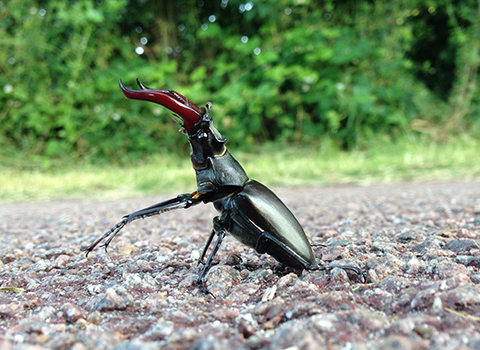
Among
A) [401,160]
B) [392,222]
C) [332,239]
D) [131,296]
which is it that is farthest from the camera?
[401,160]

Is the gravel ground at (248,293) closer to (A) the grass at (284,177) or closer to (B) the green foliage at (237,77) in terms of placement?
(A) the grass at (284,177)

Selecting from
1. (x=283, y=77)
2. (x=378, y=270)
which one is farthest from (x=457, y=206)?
(x=283, y=77)

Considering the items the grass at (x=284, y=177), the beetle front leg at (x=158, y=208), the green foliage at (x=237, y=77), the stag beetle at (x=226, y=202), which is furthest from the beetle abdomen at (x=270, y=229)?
the green foliage at (x=237, y=77)

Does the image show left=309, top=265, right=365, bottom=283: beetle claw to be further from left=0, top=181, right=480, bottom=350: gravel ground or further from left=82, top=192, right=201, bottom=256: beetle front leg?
left=82, top=192, right=201, bottom=256: beetle front leg

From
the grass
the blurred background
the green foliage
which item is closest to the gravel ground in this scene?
the grass

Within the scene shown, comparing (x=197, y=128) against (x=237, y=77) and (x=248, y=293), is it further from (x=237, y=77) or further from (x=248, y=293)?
(x=237, y=77)

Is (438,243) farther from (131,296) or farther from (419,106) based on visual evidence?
(419,106)

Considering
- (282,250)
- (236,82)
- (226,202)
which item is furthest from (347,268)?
(236,82)
